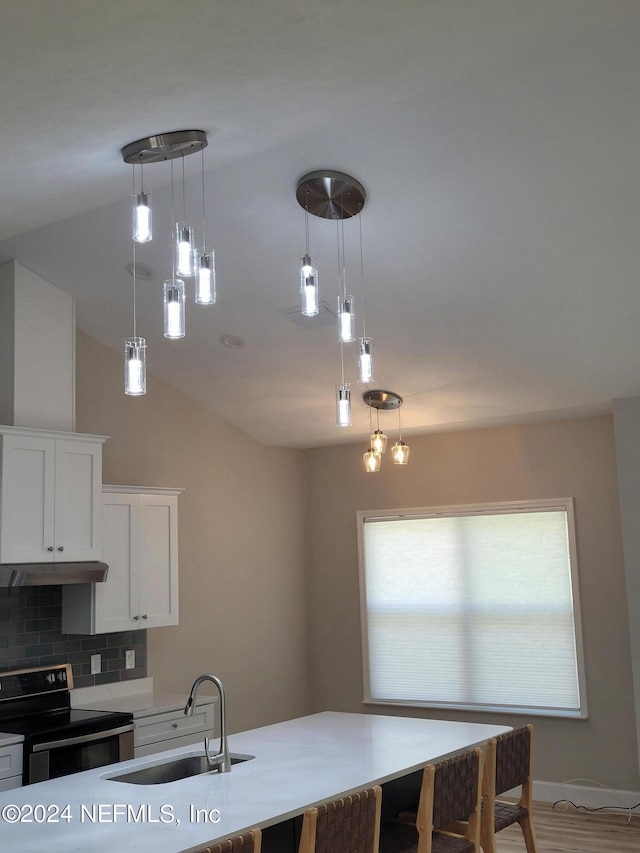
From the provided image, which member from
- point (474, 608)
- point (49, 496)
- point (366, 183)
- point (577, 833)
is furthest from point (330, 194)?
point (577, 833)

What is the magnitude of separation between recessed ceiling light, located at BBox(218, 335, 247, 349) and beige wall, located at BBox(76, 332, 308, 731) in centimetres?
83

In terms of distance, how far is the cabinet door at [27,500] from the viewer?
14.8 feet

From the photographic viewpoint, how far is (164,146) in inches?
122

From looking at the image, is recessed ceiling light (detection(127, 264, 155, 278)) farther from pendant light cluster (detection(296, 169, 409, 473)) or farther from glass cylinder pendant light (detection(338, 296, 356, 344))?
glass cylinder pendant light (detection(338, 296, 356, 344))

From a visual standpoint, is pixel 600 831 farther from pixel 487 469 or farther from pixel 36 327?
pixel 36 327

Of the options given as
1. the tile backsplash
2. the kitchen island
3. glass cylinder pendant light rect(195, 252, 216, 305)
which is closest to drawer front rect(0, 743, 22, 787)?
the tile backsplash

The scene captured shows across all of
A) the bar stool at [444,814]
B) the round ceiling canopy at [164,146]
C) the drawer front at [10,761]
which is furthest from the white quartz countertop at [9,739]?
the round ceiling canopy at [164,146]

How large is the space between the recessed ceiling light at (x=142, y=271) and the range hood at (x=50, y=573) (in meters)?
1.67

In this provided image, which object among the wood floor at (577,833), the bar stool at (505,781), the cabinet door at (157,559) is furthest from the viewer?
the cabinet door at (157,559)

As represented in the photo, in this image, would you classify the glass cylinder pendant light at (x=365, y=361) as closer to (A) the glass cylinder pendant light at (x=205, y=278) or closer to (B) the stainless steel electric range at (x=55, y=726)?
(A) the glass cylinder pendant light at (x=205, y=278)

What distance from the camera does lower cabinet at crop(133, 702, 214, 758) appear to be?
15.7ft

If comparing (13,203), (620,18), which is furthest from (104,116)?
(620,18)

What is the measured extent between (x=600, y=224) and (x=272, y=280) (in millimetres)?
1773

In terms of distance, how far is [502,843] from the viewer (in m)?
5.23
